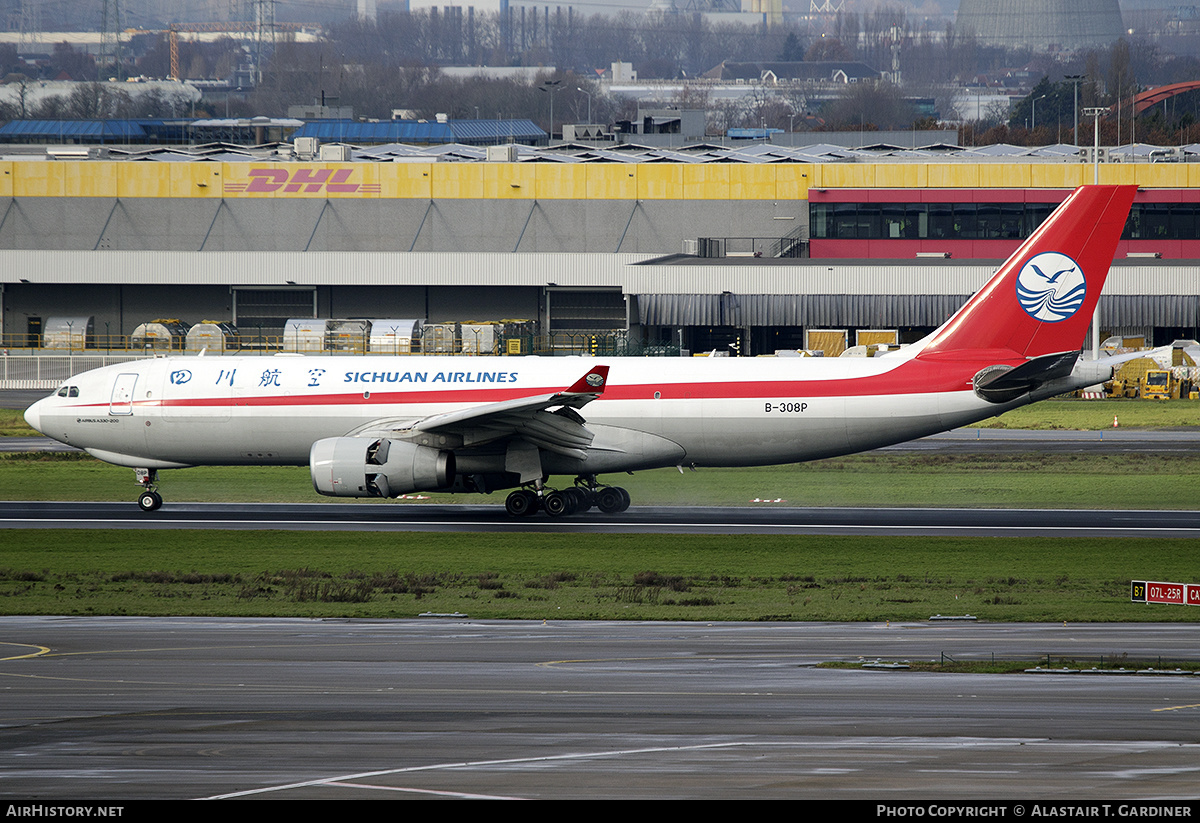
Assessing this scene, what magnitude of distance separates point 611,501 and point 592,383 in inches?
226

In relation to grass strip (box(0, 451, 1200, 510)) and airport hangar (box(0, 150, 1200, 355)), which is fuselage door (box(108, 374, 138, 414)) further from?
airport hangar (box(0, 150, 1200, 355))

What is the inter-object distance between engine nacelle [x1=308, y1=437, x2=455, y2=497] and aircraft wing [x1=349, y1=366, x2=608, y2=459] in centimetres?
80

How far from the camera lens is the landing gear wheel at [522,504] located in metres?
38.2

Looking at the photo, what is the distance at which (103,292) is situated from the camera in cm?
9519

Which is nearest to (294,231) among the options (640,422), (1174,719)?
(640,422)

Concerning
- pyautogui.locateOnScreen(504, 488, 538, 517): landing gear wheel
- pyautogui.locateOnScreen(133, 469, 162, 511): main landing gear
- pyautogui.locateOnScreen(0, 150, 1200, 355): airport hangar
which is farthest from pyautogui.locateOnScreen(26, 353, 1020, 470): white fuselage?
pyautogui.locateOnScreen(0, 150, 1200, 355): airport hangar

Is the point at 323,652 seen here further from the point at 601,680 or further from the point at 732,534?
the point at 732,534

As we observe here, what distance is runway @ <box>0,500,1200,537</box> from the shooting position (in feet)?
117

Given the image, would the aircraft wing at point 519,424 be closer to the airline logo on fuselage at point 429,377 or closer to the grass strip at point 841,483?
the airline logo on fuselage at point 429,377

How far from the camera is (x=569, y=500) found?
127 feet

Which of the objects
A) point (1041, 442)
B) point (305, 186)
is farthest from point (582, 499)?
point (305, 186)

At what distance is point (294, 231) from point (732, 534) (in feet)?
226

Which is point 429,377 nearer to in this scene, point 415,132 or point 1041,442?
point 1041,442

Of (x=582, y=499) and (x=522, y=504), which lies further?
(x=582, y=499)
